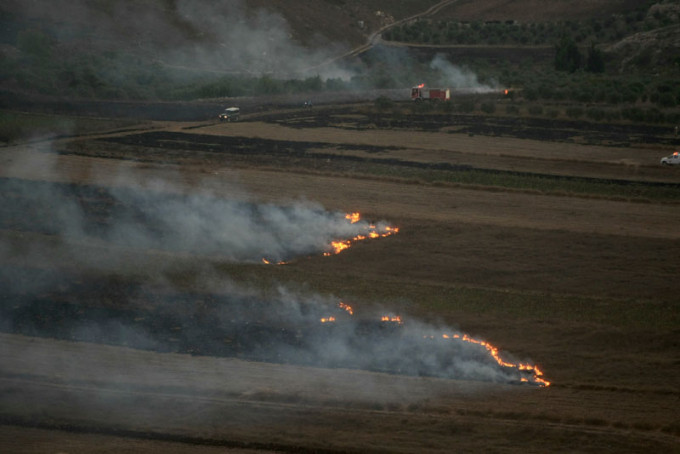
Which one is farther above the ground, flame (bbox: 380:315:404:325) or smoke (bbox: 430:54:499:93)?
smoke (bbox: 430:54:499:93)

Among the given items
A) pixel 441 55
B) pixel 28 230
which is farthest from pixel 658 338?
pixel 441 55

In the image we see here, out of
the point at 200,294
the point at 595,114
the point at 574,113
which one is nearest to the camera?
the point at 200,294

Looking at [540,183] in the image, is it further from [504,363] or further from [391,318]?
[504,363]

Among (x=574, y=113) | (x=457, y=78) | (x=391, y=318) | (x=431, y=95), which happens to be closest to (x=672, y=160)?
(x=574, y=113)

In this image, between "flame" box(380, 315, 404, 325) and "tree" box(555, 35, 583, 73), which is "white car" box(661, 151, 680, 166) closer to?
"flame" box(380, 315, 404, 325)

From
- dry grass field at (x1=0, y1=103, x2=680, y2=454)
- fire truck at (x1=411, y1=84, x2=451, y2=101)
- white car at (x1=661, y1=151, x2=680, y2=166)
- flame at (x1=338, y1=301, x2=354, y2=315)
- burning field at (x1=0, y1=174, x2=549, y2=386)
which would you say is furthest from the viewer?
fire truck at (x1=411, y1=84, x2=451, y2=101)

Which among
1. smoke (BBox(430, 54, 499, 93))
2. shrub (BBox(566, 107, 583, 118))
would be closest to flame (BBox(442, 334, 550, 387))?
shrub (BBox(566, 107, 583, 118))
